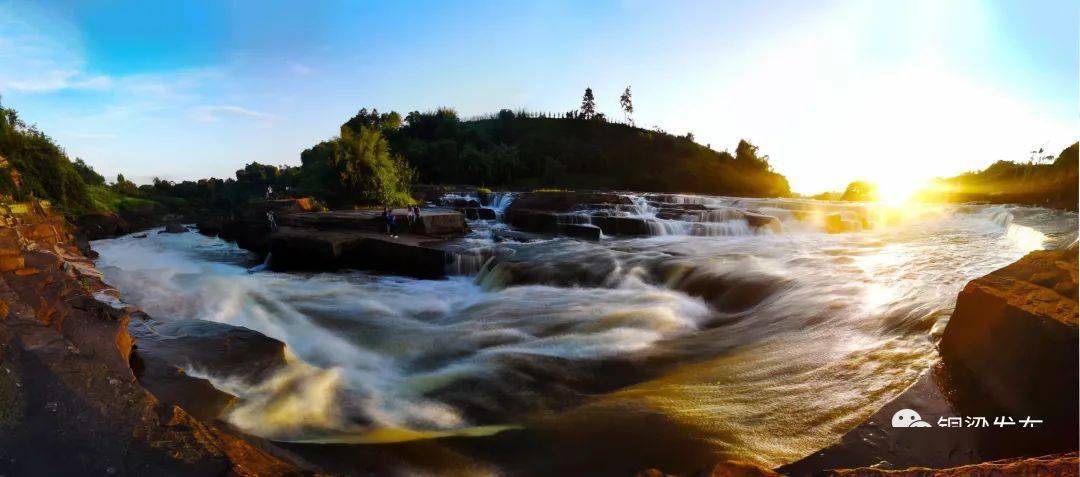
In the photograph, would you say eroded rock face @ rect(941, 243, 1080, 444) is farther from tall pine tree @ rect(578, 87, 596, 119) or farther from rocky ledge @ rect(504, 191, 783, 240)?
tall pine tree @ rect(578, 87, 596, 119)

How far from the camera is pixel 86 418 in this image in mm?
2422

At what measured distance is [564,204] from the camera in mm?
21141

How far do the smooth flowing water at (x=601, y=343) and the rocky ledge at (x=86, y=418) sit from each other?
0.96 metres

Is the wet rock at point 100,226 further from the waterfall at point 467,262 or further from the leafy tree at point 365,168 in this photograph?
the waterfall at point 467,262

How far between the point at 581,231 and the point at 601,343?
396 inches

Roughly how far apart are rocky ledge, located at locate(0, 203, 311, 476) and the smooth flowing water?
958 mm

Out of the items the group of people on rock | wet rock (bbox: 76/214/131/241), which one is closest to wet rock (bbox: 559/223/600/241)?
the group of people on rock

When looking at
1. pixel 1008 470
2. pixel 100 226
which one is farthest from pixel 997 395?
pixel 100 226

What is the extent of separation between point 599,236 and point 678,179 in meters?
33.7

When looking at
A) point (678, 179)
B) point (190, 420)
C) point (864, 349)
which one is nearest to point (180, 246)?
point (190, 420)

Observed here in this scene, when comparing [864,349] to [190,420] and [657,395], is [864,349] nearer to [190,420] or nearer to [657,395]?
[657,395]

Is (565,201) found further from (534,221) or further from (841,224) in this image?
(841,224)

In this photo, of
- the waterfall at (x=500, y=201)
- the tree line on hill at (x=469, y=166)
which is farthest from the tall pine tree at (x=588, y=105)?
the waterfall at (x=500, y=201)

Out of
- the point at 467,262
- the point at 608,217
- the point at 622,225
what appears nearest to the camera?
the point at 467,262
